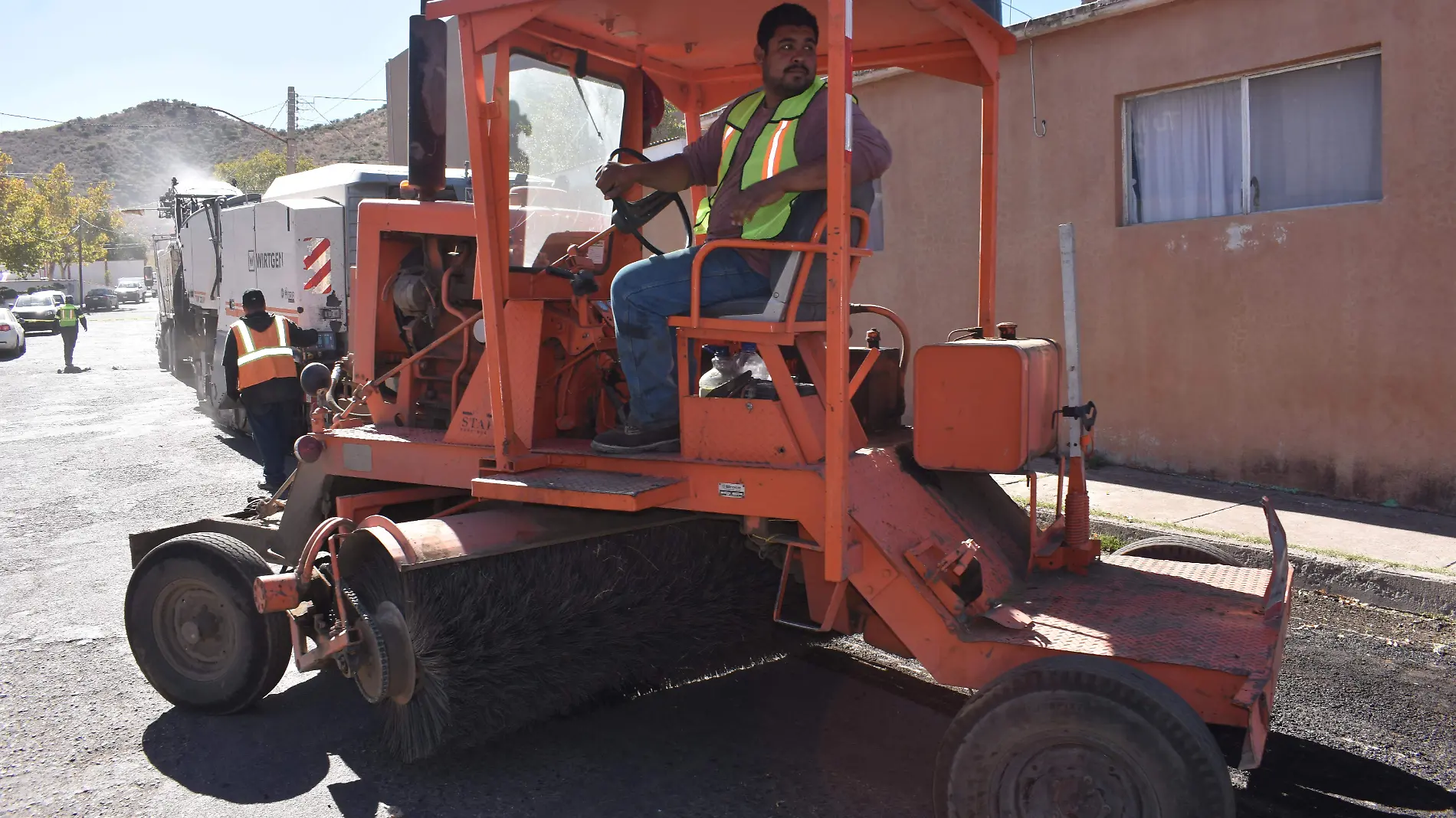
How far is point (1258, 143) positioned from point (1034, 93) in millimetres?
1847

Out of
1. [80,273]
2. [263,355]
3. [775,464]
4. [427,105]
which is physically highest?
[80,273]

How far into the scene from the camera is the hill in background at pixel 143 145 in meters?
99.8

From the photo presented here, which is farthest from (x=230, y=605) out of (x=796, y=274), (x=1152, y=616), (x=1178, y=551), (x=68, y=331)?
(x=68, y=331)

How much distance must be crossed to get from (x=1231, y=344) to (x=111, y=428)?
1230 cm

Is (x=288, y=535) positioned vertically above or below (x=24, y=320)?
below

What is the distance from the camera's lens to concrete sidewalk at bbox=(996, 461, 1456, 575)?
6.29 metres

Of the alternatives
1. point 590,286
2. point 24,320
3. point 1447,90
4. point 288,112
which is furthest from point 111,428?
point 288,112

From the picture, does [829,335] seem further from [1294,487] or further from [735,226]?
[1294,487]

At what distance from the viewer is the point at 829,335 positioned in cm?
321

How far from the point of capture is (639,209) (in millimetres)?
4379

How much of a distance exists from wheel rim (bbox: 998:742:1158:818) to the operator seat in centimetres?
146

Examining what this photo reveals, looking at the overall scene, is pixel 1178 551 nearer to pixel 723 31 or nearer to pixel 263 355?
pixel 723 31

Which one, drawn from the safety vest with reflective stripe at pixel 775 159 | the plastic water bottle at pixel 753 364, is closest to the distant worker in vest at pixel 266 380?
the plastic water bottle at pixel 753 364

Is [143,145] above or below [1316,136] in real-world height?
above
